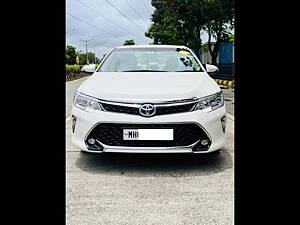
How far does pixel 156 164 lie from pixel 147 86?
0.91 m

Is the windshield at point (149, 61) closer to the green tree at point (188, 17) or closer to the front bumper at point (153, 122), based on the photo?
the front bumper at point (153, 122)

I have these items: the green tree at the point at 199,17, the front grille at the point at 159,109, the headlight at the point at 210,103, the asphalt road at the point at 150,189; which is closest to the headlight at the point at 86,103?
the front grille at the point at 159,109

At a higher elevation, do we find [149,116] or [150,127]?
[149,116]

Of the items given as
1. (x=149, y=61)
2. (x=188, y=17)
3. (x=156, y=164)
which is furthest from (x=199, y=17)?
(x=156, y=164)

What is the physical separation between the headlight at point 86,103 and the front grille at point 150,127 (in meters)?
0.19

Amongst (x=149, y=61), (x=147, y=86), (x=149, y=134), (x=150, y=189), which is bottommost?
(x=150, y=189)

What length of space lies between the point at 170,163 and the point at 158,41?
156 feet

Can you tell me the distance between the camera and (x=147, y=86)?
4.09m

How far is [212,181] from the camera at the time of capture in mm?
3791

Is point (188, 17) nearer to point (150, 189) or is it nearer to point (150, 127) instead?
point (150, 127)

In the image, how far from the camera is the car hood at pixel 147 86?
392 cm
